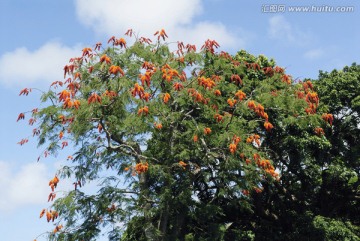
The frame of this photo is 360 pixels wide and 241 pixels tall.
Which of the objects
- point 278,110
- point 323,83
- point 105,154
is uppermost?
point 323,83

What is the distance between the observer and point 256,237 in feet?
70.5

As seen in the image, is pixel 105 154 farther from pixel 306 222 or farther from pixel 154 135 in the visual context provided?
pixel 306 222

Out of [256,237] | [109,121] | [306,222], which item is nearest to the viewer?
[109,121]

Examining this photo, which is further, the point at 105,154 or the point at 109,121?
the point at 105,154

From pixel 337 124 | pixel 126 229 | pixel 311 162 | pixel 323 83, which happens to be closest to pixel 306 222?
pixel 311 162

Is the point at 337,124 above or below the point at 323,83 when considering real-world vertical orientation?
below

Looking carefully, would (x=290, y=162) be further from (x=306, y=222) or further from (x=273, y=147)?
(x=306, y=222)

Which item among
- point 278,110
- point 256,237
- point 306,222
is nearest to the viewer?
point 278,110

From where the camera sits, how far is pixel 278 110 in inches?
730

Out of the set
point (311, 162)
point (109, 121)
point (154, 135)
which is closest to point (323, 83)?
point (311, 162)

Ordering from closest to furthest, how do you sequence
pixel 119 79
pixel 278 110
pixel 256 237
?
1. pixel 119 79
2. pixel 278 110
3. pixel 256 237

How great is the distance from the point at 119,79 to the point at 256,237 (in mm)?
10051

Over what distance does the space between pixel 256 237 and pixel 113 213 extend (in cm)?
736

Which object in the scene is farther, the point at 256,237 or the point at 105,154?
the point at 256,237
